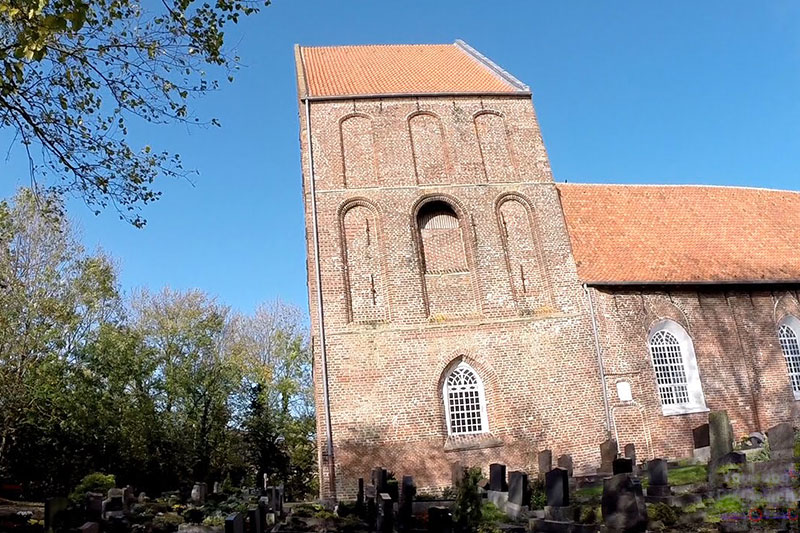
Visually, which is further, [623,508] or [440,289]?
[440,289]

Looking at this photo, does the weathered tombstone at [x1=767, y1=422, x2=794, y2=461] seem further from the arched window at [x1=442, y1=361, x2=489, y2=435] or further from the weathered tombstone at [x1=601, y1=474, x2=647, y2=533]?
the arched window at [x1=442, y1=361, x2=489, y2=435]

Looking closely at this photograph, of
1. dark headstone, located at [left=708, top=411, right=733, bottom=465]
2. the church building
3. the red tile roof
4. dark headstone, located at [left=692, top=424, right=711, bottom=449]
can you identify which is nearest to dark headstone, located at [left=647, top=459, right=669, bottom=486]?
dark headstone, located at [left=708, top=411, right=733, bottom=465]

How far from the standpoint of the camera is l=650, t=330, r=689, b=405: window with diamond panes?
16094 mm

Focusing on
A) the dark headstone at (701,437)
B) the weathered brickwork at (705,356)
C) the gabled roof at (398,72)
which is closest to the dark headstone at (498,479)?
the weathered brickwork at (705,356)

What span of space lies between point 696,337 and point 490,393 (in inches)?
236

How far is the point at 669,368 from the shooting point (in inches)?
643

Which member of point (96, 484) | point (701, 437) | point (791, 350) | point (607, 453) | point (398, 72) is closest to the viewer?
point (701, 437)

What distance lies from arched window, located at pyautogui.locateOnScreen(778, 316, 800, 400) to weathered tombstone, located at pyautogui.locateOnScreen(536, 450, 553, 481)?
856 centimetres

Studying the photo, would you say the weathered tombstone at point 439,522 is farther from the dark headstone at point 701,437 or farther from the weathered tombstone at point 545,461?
the dark headstone at point 701,437

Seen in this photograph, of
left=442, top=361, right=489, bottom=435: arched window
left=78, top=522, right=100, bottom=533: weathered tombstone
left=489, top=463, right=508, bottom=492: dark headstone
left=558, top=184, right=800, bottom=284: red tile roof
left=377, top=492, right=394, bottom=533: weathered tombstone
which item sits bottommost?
left=377, top=492, right=394, bottom=533: weathered tombstone

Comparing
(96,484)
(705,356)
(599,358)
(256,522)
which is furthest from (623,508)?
(96,484)

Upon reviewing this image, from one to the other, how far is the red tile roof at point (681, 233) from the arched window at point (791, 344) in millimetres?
1281

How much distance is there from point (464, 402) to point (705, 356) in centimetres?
669

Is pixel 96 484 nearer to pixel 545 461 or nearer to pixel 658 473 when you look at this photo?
pixel 545 461
